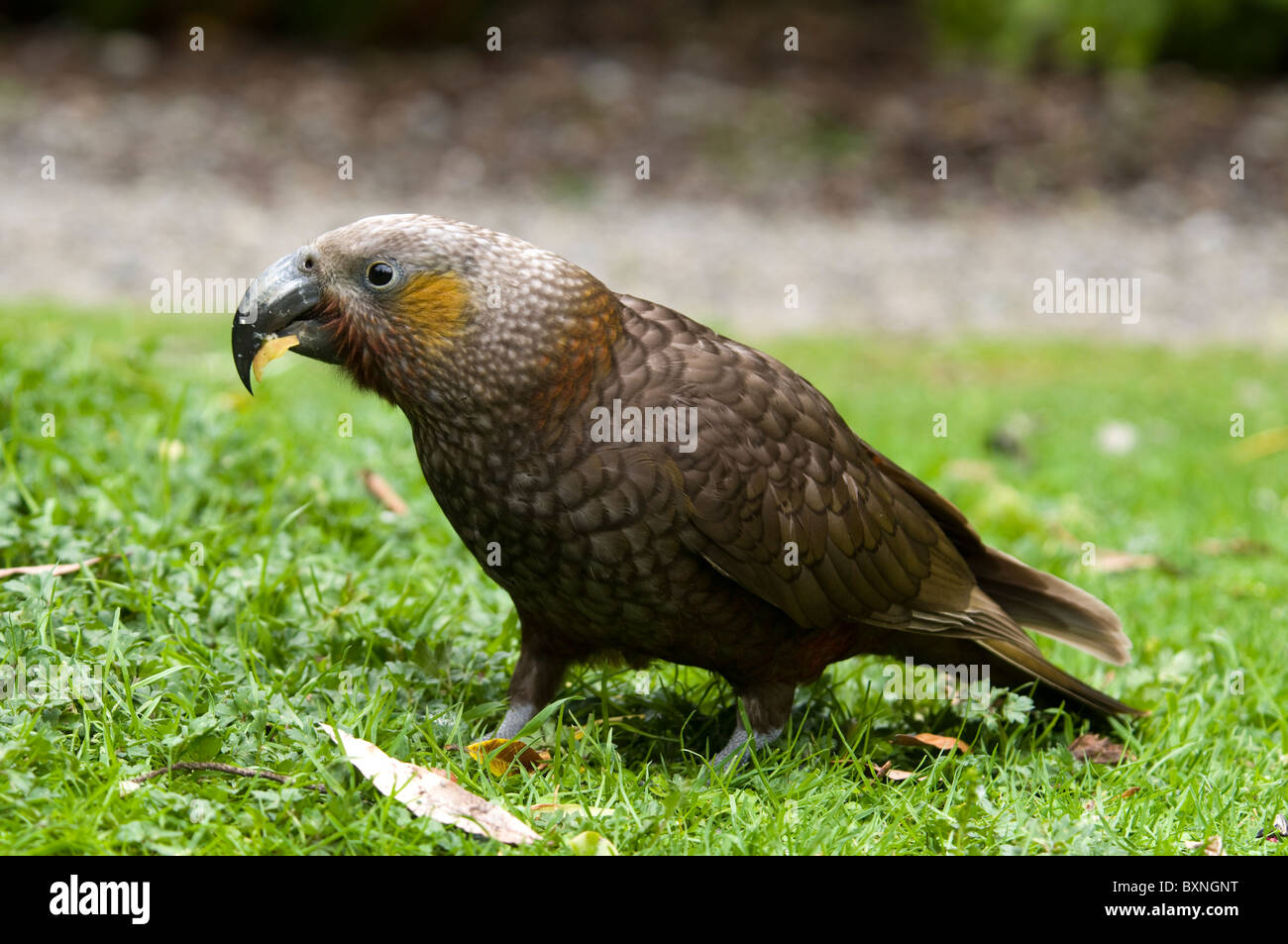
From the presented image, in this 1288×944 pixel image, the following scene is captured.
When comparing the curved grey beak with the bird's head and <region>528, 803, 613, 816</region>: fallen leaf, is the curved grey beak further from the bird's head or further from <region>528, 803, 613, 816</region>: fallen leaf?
<region>528, 803, 613, 816</region>: fallen leaf

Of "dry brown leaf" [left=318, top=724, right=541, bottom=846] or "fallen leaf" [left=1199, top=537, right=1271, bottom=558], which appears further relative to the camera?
"fallen leaf" [left=1199, top=537, right=1271, bottom=558]

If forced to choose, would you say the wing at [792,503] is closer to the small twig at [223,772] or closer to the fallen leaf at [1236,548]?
the small twig at [223,772]

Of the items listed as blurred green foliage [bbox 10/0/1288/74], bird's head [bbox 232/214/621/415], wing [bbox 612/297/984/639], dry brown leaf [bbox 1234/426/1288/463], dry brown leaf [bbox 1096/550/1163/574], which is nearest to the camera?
bird's head [bbox 232/214/621/415]

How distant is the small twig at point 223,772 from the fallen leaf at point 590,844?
21.5 inches

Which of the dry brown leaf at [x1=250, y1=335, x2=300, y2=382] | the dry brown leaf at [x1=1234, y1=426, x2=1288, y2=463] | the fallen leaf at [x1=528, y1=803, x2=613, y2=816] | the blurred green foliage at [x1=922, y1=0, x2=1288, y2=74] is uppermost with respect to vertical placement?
the blurred green foliage at [x1=922, y1=0, x2=1288, y2=74]

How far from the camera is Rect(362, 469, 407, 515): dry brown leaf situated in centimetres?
469

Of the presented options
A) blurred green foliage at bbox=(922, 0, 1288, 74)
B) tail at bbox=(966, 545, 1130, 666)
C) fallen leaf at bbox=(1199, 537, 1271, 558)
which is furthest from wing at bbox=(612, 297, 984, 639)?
blurred green foliage at bbox=(922, 0, 1288, 74)

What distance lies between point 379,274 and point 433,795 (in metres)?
1.15

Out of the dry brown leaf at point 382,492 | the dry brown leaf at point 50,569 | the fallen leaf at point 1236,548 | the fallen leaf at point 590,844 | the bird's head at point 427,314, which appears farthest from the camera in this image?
the fallen leaf at point 1236,548

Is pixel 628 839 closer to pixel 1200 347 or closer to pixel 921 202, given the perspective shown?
pixel 1200 347

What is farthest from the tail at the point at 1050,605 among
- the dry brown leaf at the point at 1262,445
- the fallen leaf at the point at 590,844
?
the dry brown leaf at the point at 1262,445

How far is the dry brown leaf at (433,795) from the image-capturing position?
2.86m

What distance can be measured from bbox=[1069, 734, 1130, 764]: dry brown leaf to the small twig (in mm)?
2067

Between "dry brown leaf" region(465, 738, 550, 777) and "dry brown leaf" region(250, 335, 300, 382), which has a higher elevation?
"dry brown leaf" region(250, 335, 300, 382)
